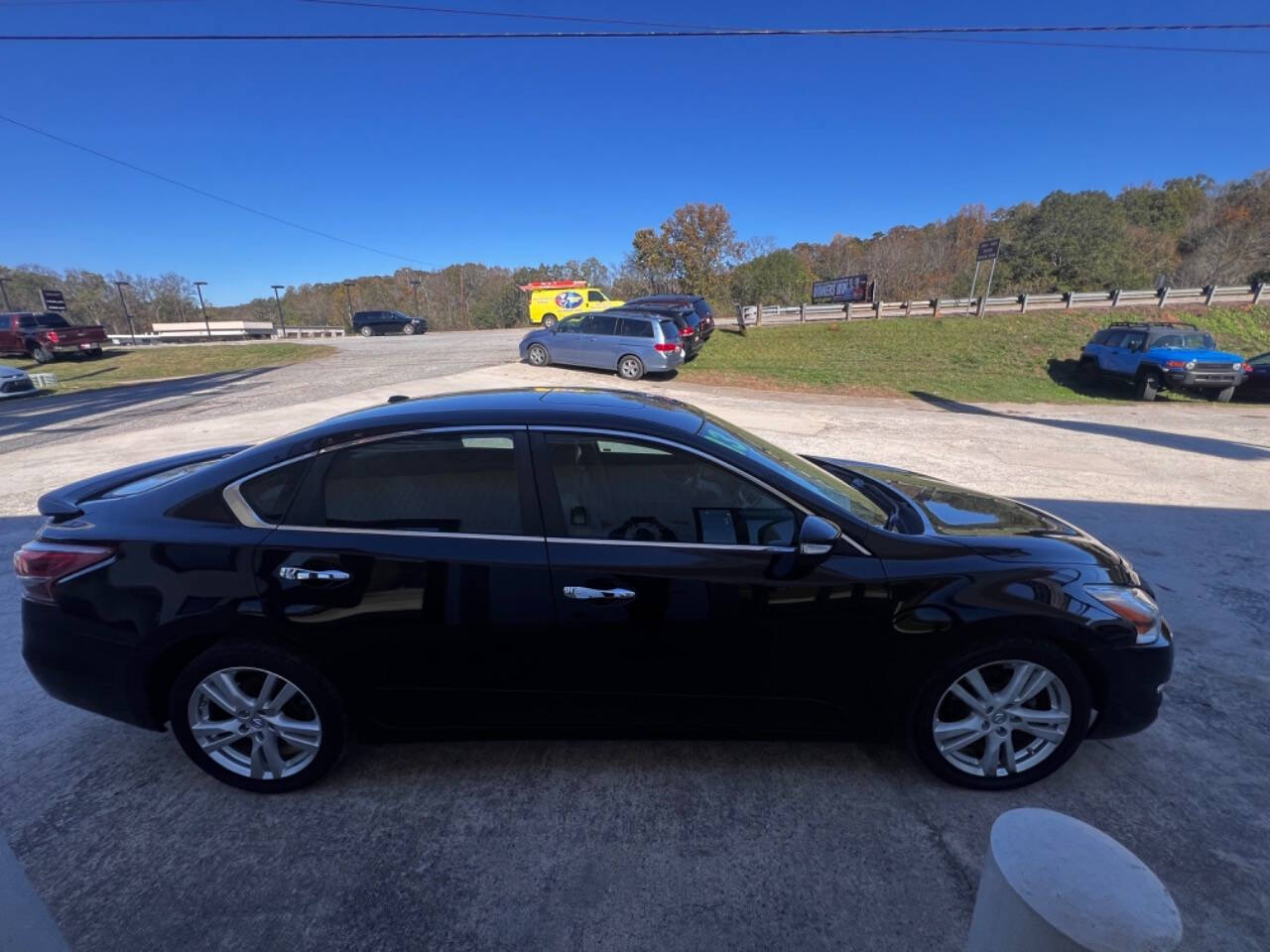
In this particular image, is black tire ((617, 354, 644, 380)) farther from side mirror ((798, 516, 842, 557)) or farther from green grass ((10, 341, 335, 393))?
side mirror ((798, 516, 842, 557))

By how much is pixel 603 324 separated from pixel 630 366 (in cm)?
146

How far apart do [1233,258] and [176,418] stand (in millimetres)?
63607

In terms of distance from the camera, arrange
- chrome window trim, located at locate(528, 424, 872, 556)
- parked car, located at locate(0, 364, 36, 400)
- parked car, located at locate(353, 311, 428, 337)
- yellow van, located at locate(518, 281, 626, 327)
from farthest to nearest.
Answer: parked car, located at locate(353, 311, 428, 337)
yellow van, located at locate(518, 281, 626, 327)
parked car, located at locate(0, 364, 36, 400)
chrome window trim, located at locate(528, 424, 872, 556)

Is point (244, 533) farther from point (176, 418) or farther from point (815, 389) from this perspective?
point (815, 389)

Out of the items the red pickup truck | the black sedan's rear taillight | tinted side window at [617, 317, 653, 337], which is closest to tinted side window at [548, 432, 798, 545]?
the black sedan's rear taillight

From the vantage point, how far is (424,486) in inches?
96.3

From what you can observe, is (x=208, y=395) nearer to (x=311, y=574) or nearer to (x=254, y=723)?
(x=254, y=723)

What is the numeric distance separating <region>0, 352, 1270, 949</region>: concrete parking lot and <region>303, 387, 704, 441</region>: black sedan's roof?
145cm

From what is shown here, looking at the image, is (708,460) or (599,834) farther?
(708,460)

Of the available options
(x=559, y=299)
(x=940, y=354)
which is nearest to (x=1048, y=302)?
(x=940, y=354)

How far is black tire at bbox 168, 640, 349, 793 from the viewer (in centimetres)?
232

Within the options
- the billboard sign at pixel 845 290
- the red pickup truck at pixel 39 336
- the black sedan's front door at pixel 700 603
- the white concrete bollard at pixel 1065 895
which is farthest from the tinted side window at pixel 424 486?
the billboard sign at pixel 845 290

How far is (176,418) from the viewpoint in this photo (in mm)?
11547

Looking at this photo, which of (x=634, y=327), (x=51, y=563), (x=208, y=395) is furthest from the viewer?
(x=634, y=327)
